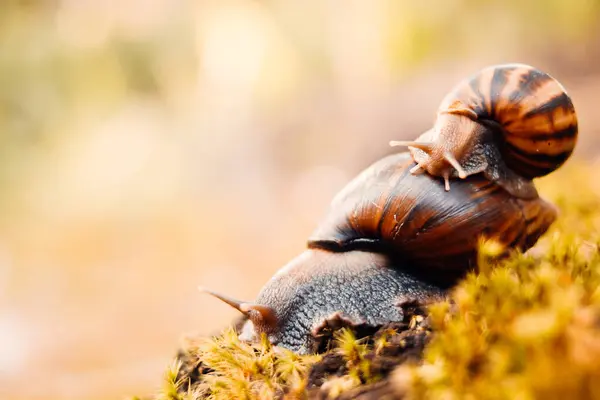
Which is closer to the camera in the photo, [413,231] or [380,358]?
[380,358]

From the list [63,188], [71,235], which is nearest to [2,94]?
[63,188]

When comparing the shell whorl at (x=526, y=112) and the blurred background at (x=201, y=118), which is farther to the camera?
the blurred background at (x=201, y=118)

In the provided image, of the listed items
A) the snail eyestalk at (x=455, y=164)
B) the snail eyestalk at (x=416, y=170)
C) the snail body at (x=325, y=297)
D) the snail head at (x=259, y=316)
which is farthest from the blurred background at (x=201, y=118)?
the snail eyestalk at (x=455, y=164)

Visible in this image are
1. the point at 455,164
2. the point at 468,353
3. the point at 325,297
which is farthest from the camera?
the point at 325,297

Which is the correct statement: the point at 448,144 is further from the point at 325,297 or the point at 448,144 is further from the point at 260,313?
the point at 260,313

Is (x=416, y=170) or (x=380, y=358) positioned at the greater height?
(x=416, y=170)

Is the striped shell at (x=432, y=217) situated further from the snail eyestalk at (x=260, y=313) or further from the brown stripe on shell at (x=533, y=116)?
the snail eyestalk at (x=260, y=313)

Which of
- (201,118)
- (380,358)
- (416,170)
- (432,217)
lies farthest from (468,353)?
(201,118)
